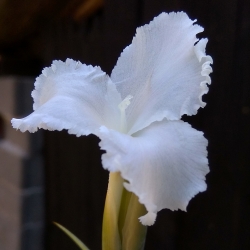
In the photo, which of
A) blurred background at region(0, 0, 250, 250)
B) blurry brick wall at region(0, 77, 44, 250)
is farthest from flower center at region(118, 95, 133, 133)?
blurry brick wall at region(0, 77, 44, 250)

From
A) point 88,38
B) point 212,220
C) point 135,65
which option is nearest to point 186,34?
point 135,65

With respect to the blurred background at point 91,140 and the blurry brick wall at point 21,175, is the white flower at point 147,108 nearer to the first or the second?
the blurred background at point 91,140

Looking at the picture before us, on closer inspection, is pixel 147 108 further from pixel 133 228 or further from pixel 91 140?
pixel 91 140

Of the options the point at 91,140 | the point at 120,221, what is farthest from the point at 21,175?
the point at 120,221

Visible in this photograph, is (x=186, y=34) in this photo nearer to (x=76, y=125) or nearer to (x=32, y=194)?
(x=76, y=125)

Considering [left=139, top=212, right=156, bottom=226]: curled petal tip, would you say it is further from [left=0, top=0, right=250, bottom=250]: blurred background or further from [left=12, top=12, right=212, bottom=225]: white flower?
[left=0, top=0, right=250, bottom=250]: blurred background

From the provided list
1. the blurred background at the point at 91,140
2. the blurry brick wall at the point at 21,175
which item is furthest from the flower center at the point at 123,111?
the blurry brick wall at the point at 21,175
